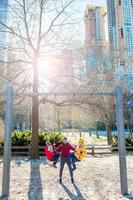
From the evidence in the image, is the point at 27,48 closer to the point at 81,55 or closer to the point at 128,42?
the point at 81,55

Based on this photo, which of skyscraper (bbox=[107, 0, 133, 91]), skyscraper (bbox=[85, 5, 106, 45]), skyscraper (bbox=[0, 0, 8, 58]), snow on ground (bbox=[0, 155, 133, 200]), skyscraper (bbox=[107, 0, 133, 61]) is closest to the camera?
snow on ground (bbox=[0, 155, 133, 200])

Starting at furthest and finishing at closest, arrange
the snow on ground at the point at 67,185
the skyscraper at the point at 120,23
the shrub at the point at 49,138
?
the skyscraper at the point at 120,23, the shrub at the point at 49,138, the snow on ground at the point at 67,185

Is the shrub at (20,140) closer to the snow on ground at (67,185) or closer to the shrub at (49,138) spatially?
the shrub at (49,138)

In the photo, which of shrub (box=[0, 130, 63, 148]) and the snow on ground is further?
shrub (box=[0, 130, 63, 148])

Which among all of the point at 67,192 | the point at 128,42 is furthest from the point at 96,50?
the point at 67,192

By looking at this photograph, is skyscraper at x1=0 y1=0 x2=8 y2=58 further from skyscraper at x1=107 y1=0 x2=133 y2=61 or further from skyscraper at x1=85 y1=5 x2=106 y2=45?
skyscraper at x1=85 y1=5 x2=106 y2=45

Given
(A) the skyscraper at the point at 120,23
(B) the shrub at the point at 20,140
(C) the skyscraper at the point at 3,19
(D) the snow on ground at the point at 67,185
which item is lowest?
(D) the snow on ground at the point at 67,185

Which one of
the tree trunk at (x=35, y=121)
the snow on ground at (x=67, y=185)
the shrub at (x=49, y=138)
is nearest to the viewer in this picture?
the snow on ground at (x=67, y=185)

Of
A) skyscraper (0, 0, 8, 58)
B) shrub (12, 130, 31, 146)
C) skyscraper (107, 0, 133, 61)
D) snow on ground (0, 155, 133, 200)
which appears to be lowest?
snow on ground (0, 155, 133, 200)

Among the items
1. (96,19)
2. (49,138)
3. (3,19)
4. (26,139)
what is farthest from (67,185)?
(96,19)

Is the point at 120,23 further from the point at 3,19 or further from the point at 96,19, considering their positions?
the point at 3,19

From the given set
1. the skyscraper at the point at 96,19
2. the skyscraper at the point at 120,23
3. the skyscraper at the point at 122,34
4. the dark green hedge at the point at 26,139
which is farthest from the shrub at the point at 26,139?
the skyscraper at the point at 96,19

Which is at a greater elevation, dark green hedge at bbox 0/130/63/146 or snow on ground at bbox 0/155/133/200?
dark green hedge at bbox 0/130/63/146

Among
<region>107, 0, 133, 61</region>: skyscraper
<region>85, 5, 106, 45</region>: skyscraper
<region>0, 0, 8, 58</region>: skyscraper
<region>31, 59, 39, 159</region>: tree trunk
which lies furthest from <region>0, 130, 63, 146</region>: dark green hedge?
<region>85, 5, 106, 45</region>: skyscraper
